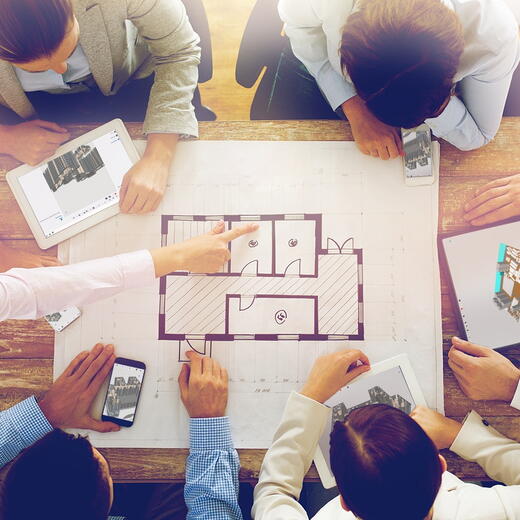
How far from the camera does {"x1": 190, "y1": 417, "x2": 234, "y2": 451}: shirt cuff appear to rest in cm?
106

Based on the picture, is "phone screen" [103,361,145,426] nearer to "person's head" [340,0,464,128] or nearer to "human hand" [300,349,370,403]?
"human hand" [300,349,370,403]

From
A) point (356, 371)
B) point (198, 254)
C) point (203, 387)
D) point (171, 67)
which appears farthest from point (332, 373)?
point (171, 67)

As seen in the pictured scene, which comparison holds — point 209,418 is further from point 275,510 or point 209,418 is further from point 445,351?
point 445,351

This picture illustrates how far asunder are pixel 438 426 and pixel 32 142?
3.46 feet

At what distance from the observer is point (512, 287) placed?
3.65 ft

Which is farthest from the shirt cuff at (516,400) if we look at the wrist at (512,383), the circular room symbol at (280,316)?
the circular room symbol at (280,316)

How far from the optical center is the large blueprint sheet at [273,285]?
1114 mm

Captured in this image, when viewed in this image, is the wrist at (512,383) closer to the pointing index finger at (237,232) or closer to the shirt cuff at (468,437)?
the shirt cuff at (468,437)

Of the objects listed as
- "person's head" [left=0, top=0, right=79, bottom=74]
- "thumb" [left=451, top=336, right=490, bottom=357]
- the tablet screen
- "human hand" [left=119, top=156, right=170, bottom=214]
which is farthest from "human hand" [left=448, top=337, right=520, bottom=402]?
"person's head" [left=0, top=0, right=79, bottom=74]

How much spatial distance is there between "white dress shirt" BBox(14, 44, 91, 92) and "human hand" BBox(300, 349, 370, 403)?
2.75 feet

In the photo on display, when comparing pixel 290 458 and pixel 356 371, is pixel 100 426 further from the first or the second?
pixel 356 371

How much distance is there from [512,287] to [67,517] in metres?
0.97

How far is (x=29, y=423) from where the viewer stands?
1082 mm

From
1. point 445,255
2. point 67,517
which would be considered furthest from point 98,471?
point 445,255
